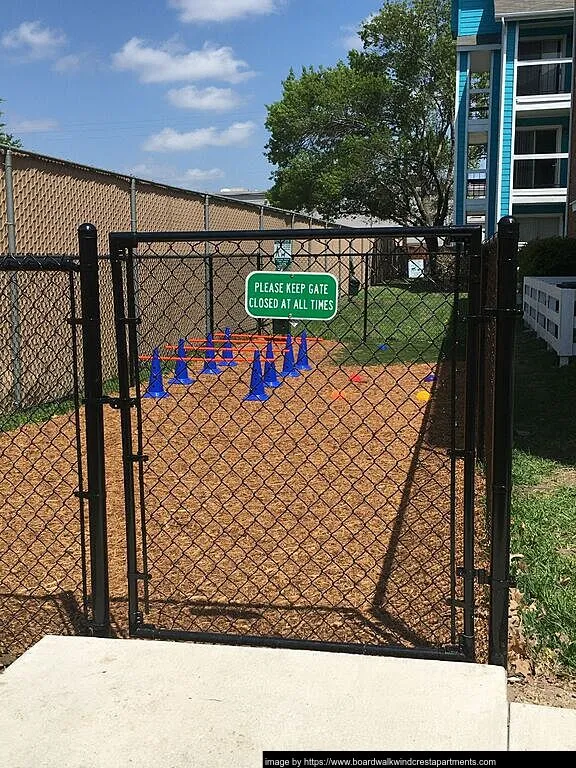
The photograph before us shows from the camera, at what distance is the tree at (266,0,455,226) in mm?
36344

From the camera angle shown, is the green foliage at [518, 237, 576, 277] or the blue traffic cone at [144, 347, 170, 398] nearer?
the blue traffic cone at [144, 347, 170, 398]

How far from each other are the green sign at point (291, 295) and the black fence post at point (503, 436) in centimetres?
60

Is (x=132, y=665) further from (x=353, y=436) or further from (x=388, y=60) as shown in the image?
(x=388, y=60)

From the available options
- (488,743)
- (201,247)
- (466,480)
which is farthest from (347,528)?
(201,247)

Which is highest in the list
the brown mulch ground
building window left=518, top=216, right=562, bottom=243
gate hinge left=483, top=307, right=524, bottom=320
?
building window left=518, top=216, right=562, bottom=243

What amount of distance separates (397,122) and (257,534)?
3531 cm

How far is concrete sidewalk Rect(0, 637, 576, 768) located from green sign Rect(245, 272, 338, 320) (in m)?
1.22

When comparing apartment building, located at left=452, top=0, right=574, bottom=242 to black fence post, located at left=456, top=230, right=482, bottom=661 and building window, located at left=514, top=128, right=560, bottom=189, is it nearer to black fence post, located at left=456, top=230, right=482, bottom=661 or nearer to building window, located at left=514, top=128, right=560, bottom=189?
building window, located at left=514, top=128, right=560, bottom=189

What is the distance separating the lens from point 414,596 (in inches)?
154

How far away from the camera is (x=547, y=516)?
487cm

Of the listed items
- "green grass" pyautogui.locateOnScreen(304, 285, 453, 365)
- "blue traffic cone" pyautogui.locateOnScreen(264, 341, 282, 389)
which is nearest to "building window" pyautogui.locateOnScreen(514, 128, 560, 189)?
"green grass" pyautogui.locateOnScreen(304, 285, 453, 365)

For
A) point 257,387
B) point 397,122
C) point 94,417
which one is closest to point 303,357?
point 257,387

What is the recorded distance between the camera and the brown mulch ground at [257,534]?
12.2 ft

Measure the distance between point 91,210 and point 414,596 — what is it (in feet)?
23.5
